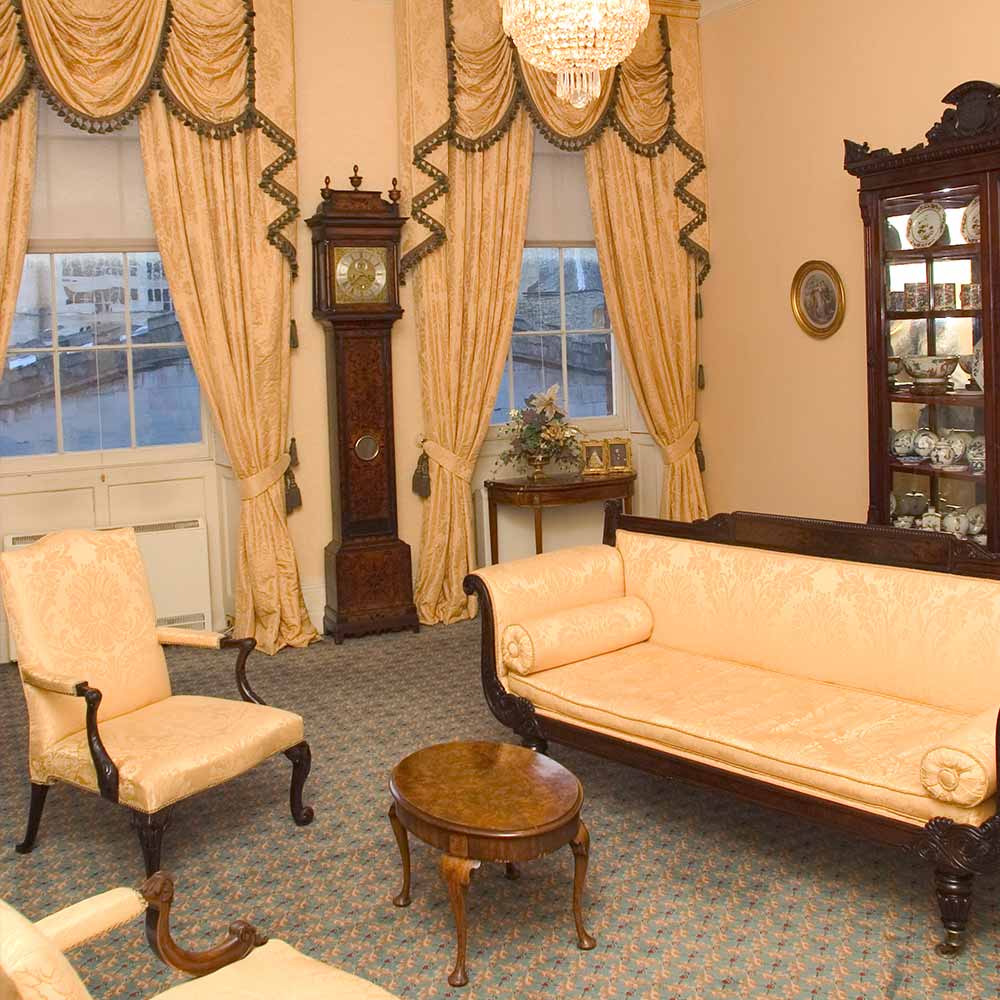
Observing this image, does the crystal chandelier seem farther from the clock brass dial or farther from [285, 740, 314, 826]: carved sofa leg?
[285, 740, 314, 826]: carved sofa leg

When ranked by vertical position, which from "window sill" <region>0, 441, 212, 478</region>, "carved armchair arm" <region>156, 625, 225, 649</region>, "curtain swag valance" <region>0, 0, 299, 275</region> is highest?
"curtain swag valance" <region>0, 0, 299, 275</region>

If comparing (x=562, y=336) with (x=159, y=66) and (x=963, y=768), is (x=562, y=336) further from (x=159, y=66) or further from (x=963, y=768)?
(x=963, y=768)

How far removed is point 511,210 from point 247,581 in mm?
2427

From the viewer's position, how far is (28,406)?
5820mm

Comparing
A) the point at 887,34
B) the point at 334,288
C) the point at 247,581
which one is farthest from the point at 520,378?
the point at 887,34

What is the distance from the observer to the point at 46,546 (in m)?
3.68

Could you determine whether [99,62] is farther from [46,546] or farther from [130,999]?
[130,999]

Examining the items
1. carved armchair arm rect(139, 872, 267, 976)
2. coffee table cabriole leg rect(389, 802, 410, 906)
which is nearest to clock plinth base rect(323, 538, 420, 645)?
coffee table cabriole leg rect(389, 802, 410, 906)

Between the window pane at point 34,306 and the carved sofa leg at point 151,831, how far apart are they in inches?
128

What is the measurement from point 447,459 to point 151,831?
11.1ft

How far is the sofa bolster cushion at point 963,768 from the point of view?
276cm

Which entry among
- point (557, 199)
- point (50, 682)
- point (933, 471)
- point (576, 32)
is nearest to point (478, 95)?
point (557, 199)

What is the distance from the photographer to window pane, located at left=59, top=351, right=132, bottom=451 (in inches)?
233

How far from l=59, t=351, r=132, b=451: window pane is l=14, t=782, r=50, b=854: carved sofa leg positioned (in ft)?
8.81
